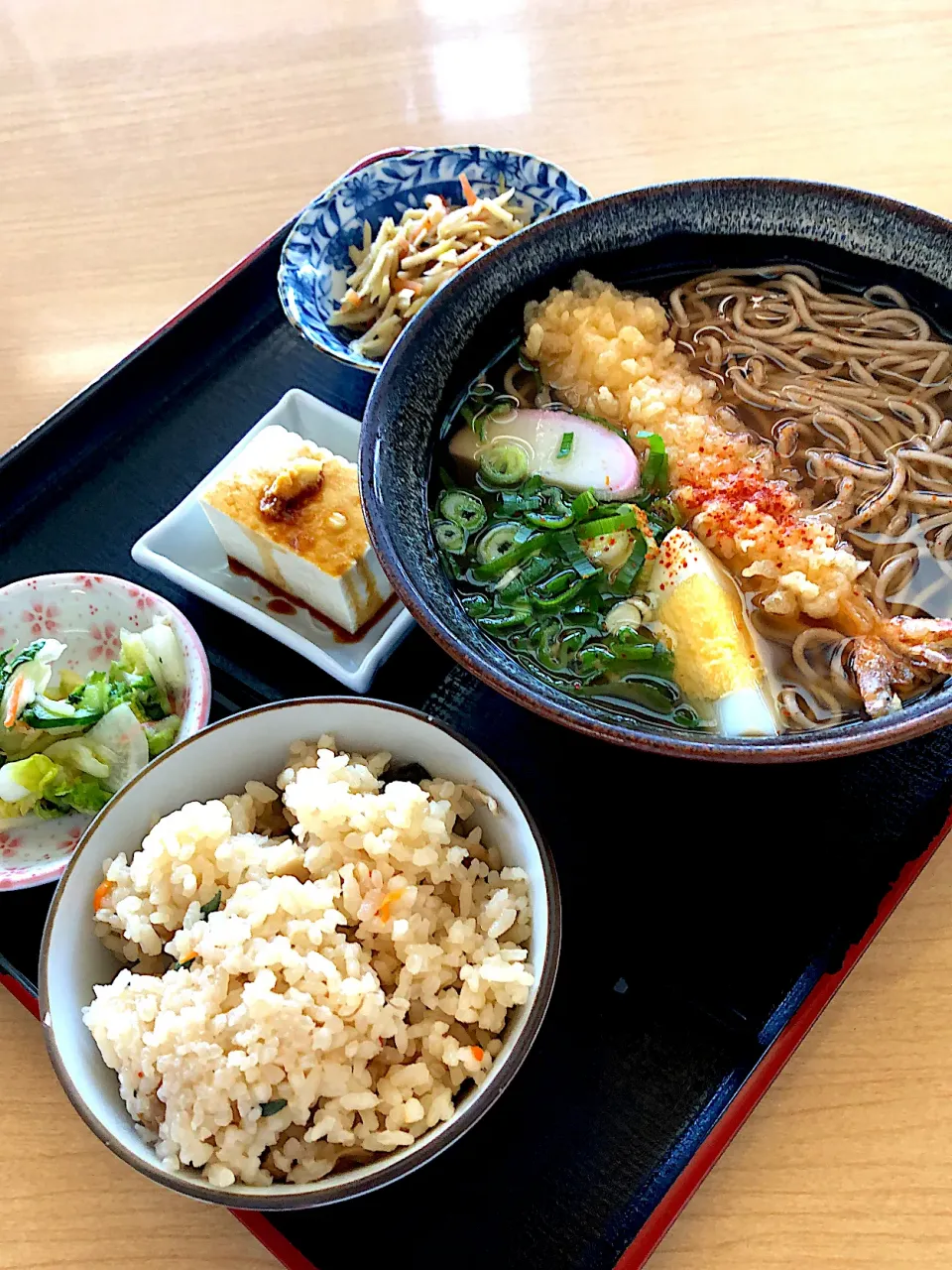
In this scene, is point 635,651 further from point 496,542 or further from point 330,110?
point 330,110

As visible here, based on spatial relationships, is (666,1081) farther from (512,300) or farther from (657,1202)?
(512,300)

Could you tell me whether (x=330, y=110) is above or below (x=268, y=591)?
above

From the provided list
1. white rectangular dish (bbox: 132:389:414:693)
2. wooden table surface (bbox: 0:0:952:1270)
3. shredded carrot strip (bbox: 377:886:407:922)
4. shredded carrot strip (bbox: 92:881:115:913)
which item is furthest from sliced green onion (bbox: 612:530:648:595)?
wooden table surface (bbox: 0:0:952:1270)

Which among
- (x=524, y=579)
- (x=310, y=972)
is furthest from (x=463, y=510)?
(x=310, y=972)

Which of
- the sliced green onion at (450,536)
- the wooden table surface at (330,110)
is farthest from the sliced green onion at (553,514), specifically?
the wooden table surface at (330,110)

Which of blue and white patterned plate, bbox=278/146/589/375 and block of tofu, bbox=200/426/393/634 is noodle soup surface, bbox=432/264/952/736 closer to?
block of tofu, bbox=200/426/393/634

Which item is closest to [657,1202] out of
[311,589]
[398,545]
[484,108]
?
[398,545]
